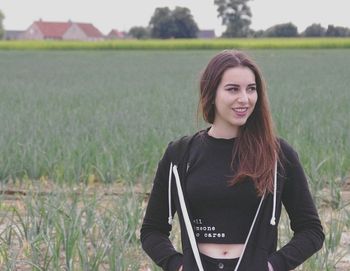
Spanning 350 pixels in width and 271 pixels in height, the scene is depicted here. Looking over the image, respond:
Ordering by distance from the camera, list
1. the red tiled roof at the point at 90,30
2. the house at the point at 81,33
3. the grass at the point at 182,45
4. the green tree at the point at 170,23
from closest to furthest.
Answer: the grass at the point at 182,45, the green tree at the point at 170,23, the house at the point at 81,33, the red tiled roof at the point at 90,30

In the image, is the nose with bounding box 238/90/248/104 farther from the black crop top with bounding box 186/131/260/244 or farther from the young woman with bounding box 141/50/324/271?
the black crop top with bounding box 186/131/260/244

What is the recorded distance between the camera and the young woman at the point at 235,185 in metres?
2.04

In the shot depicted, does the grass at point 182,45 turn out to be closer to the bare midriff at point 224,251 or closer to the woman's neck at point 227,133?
the woman's neck at point 227,133

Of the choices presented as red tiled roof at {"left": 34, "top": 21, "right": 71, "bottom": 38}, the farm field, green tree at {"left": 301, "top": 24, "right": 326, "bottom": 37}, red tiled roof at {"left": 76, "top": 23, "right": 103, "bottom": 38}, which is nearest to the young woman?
the farm field

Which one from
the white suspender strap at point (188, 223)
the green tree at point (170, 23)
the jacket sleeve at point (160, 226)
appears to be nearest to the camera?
the white suspender strap at point (188, 223)

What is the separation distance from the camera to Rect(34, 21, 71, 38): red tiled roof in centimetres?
10156

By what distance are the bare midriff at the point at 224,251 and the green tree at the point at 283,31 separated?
72488 millimetres

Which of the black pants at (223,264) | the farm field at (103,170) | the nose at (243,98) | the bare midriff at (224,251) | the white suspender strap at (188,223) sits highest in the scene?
the nose at (243,98)

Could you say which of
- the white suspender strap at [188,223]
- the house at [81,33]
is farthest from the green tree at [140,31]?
the white suspender strap at [188,223]

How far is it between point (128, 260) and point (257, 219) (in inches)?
60.0

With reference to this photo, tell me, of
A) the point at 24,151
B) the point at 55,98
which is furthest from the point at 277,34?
the point at 24,151

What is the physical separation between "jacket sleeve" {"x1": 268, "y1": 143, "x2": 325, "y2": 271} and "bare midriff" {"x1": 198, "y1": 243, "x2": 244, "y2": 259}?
3.9 inches

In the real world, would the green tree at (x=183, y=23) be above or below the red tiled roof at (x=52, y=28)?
above

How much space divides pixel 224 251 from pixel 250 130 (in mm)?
343
